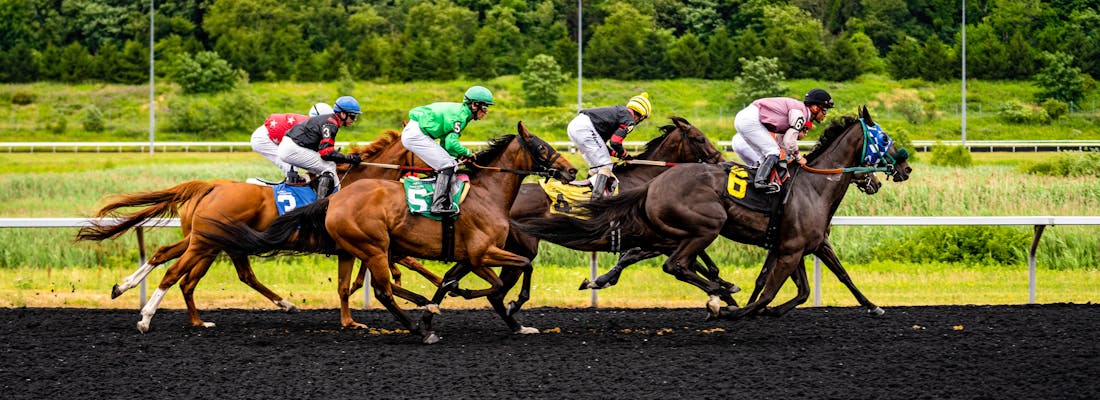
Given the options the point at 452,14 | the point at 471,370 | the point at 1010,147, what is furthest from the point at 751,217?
the point at 452,14

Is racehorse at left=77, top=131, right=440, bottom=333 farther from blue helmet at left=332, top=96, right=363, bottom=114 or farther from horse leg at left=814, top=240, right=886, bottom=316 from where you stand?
horse leg at left=814, top=240, right=886, bottom=316

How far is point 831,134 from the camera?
28.1 feet

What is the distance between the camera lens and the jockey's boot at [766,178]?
8.01 metres

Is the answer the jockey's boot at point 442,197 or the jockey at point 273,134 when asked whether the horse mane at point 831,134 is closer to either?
the jockey's boot at point 442,197

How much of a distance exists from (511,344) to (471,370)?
1.02 m

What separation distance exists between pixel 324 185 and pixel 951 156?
1559 cm

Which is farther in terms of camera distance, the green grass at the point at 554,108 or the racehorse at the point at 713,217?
the green grass at the point at 554,108

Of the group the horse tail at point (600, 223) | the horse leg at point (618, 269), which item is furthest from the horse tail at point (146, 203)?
the horse leg at point (618, 269)

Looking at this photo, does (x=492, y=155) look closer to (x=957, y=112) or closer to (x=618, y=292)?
(x=618, y=292)

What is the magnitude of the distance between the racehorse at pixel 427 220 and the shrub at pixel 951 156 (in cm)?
1512

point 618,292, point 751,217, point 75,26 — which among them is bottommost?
point 618,292

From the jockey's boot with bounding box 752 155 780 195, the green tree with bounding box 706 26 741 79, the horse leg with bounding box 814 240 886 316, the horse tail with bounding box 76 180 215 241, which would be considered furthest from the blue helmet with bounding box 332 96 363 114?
the green tree with bounding box 706 26 741 79

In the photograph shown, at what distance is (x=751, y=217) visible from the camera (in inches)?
317

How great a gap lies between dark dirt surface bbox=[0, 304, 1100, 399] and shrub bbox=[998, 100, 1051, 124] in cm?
1941
